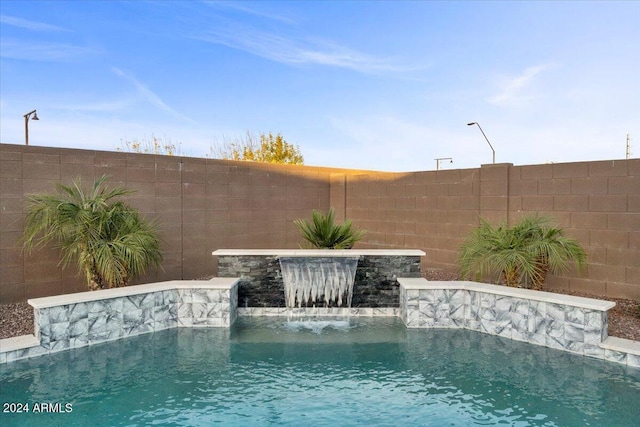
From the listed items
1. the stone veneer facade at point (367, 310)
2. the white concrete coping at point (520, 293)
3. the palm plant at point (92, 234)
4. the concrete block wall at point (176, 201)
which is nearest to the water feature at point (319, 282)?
the stone veneer facade at point (367, 310)

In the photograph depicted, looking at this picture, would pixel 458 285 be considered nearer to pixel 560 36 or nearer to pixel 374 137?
pixel 560 36

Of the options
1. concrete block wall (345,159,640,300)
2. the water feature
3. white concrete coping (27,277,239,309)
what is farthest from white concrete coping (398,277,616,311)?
white concrete coping (27,277,239,309)

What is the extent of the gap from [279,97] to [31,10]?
624cm

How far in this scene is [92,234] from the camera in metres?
5.94

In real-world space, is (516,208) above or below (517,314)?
above

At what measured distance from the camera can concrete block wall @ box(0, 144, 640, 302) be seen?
6184 mm

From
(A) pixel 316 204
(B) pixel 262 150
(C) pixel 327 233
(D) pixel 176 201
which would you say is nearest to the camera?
(C) pixel 327 233

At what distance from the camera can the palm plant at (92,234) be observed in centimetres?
587

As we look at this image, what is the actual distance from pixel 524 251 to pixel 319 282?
2.69 metres

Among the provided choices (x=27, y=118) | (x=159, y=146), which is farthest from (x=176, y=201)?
(x=27, y=118)

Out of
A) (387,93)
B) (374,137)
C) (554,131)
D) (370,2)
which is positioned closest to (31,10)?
(370,2)

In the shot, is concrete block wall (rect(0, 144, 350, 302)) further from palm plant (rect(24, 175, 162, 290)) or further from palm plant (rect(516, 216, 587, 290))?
palm plant (rect(516, 216, 587, 290))

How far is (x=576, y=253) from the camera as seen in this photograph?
233 inches

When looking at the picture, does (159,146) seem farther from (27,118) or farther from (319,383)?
(319,383)
